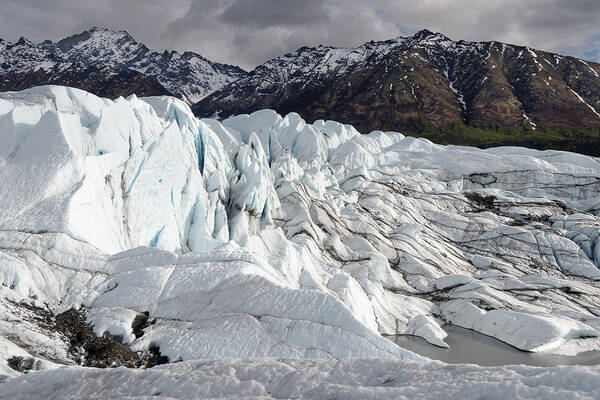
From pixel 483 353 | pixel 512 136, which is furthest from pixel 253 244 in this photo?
pixel 512 136

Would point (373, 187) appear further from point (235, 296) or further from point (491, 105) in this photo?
point (491, 105)

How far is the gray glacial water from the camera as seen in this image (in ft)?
78.1

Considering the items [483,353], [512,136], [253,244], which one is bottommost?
[483,353]

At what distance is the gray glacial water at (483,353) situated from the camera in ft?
Result: 78.1

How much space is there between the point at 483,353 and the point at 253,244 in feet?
50.8

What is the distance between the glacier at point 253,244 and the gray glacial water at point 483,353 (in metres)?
0.72

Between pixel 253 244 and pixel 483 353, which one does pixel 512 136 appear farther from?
pixel 253 244

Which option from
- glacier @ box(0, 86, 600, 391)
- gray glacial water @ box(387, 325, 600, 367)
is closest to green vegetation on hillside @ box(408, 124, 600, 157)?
glacier @ box(0, 86, 600, 391)

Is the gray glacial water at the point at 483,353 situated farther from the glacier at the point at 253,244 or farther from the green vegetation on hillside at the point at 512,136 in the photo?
the green vegetation on hillside at the point at 512,136

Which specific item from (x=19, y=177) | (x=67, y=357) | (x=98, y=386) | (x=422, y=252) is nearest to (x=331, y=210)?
(x=422, y=252)

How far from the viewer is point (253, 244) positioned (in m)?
24.8

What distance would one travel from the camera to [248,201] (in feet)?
109

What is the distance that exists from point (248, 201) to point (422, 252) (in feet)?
57.5

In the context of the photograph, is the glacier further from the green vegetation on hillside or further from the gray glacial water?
the green vegetation on hillside
